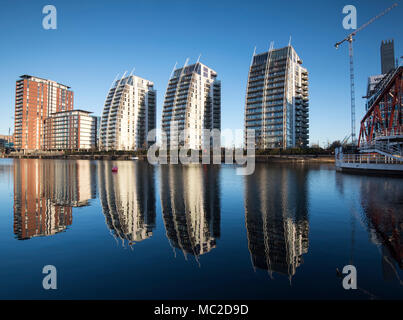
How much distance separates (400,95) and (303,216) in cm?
5394

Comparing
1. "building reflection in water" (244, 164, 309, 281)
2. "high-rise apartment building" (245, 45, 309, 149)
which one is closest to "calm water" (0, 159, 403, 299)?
"building reflection in water" (244, 164, 309, 281)

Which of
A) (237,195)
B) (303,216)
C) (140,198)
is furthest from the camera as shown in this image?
(237,195)

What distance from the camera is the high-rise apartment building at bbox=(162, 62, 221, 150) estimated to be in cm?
15250

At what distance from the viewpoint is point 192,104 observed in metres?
154

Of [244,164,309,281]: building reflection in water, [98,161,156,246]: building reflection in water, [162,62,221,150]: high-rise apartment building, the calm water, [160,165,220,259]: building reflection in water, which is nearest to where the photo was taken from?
the calm water

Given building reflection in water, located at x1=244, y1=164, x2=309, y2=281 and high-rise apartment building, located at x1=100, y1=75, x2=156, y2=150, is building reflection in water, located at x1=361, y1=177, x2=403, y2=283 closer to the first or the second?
building reflection in water, located at x1=244, y1=164, x2=309, y2=281

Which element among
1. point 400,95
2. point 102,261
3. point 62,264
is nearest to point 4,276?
point 62,264

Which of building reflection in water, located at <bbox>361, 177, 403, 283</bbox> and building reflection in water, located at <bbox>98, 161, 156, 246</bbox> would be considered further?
building reflection in water, located at <bbox>98, 161, 156, 246</bbox>

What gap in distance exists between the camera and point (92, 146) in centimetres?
19588

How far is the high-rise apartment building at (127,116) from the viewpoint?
174 m

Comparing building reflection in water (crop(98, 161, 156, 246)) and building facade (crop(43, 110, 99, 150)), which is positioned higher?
building facade (crop(43, 110, 99, 150))

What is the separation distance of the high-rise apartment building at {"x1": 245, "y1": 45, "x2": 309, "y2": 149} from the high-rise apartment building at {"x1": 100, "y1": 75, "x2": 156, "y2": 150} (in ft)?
251

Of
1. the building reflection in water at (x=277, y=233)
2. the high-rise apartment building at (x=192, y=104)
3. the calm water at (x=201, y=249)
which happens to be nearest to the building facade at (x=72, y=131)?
A: the high-rise apartment building at (x=192, y=104)
